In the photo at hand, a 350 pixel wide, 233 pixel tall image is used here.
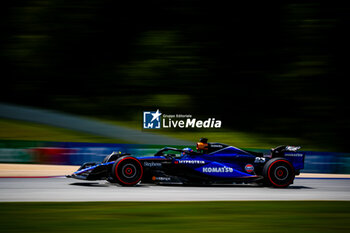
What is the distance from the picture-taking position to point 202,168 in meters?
9.42

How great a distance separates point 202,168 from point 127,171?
1522 millimetres

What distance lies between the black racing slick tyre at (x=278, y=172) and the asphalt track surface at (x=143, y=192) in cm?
18

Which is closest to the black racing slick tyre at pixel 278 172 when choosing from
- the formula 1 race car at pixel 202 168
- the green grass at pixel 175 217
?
the formula 1 race car at pixel 202 168

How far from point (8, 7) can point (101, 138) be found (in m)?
10.2

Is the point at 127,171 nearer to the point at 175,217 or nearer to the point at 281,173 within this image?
the point at 175,217

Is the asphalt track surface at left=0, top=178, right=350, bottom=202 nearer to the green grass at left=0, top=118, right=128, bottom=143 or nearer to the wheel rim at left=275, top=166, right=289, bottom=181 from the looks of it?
the wheel rim at left=275, top=166, right=289, bottom=181

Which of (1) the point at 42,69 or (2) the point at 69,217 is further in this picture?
(1) the point at 42,69

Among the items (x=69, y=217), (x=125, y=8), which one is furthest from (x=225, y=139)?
(x=69, y=217)

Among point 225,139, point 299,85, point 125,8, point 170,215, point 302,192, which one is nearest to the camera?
point 170,215

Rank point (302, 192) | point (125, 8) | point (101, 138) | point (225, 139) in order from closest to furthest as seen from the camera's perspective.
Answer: point (302, 192)
point (101, 138)
point (225, 139)
point (125, 8)

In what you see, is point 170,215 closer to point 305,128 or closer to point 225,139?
point 225,139

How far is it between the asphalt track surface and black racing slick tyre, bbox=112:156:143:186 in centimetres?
16

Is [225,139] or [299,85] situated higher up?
[299,85]

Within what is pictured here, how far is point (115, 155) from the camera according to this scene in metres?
9.48
